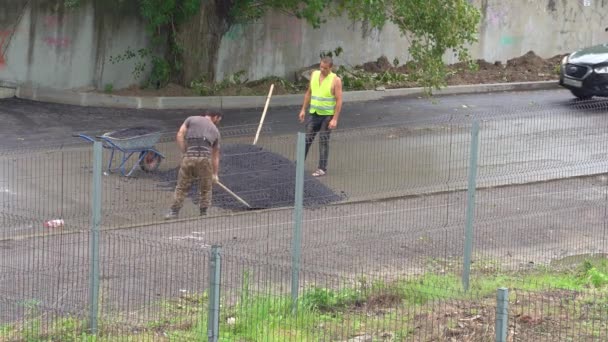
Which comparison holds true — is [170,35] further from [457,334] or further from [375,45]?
[457,334]

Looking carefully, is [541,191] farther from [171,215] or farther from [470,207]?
[171,215]

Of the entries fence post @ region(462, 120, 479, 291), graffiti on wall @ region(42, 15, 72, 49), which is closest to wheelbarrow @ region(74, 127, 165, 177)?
fence post @ region(462, 120, 479, 291)

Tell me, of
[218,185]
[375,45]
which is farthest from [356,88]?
[218,185]

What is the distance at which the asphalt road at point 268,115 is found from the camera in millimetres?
16750

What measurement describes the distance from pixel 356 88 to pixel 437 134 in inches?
389

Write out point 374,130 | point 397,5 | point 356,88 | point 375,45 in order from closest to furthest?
point 374,130
point 397,5
point 356,88
point 375,45

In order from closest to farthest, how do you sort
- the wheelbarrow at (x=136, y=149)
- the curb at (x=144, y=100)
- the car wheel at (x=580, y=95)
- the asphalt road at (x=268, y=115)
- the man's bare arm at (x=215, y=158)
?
the man's bare arm at (x=215, y=158) < the wheelbarrow at (x=136, y=149) < the asphalt road at (x=268, y=115) < the curb at (x=144, y=100) < the car wheel at (x=580, y=95)

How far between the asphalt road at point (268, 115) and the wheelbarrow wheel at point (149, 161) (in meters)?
2.84

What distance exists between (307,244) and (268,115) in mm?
8812

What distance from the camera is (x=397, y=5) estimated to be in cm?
1884

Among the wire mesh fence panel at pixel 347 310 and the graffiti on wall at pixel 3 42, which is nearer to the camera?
the wire mesh fence panel at pixel 347 310

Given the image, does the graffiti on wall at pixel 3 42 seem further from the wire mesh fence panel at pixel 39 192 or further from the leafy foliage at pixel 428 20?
the wire mesh fence panel at pixel 39 192

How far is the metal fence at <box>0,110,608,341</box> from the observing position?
8.12 meters

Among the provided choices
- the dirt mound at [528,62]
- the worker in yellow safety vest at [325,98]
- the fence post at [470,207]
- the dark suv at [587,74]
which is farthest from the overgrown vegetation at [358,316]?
the dirt mound at [528,62]
